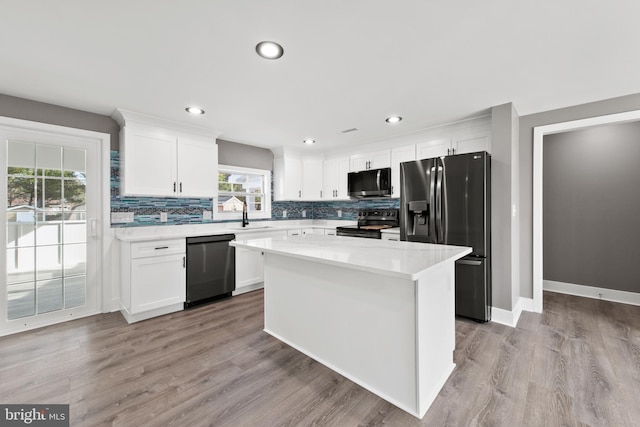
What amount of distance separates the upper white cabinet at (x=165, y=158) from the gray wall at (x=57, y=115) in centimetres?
14

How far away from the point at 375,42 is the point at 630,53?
71.5 inches

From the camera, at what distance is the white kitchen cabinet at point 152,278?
2941mm

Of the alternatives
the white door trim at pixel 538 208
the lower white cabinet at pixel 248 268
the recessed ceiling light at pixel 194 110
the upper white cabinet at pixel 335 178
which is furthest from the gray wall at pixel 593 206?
the recessed ceiling light at pixel 194 110

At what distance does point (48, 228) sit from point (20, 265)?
16.2 inches

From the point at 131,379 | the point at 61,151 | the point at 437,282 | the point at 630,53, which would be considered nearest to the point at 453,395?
the point at 437,282

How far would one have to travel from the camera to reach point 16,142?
9.07ft

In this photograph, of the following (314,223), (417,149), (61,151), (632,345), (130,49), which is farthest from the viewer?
(314,223)

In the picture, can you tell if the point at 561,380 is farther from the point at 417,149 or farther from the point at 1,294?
the point at 1,294

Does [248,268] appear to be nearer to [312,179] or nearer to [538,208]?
[312,179]

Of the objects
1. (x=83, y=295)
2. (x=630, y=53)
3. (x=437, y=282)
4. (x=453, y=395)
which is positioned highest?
(x=630, y=53)

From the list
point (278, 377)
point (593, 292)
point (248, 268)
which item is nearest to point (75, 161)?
point (248, 268)

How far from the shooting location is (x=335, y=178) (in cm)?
488

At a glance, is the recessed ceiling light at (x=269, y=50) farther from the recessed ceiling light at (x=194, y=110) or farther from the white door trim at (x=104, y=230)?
the white door trim at (x=104, y=230)

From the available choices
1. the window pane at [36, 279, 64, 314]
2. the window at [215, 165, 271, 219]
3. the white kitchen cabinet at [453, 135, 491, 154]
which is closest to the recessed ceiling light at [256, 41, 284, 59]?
the white kitchen cabinet at [453, 135, 491, 154]
